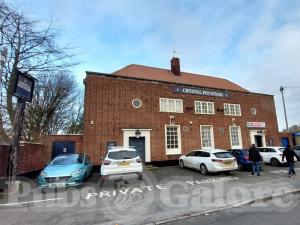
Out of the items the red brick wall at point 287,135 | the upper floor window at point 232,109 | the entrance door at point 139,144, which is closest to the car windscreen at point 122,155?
the entrance door at point 139,144

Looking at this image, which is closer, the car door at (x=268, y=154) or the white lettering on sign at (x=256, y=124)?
the car door at (x=268, y=154)

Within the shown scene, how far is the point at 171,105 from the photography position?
18.3 m

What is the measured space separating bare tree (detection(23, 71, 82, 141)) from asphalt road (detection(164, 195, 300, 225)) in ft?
62.0

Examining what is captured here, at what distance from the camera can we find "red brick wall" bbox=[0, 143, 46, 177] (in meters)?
10.2

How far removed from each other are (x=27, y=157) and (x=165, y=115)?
10101 millimetres

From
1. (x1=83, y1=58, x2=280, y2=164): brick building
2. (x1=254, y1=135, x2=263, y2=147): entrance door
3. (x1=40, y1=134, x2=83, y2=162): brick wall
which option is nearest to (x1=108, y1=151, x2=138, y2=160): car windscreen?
(x1=83, y1=58, x2=280, y2=164): brick building

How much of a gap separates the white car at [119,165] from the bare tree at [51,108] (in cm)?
1396

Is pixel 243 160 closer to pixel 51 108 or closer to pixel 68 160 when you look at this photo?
pixel 68 160

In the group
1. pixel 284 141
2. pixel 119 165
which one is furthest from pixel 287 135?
→ pixel 119 165

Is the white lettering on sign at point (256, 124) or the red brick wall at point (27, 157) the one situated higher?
the white lettering on sign at point (256, 124)

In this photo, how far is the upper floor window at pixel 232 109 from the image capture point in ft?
67.2

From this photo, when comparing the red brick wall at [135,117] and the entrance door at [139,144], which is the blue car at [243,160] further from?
the entrance door at [139,144]

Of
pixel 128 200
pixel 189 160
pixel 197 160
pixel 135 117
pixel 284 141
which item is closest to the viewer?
pixel 128 200

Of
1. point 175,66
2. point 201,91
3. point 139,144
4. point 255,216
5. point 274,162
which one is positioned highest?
point 175,66
